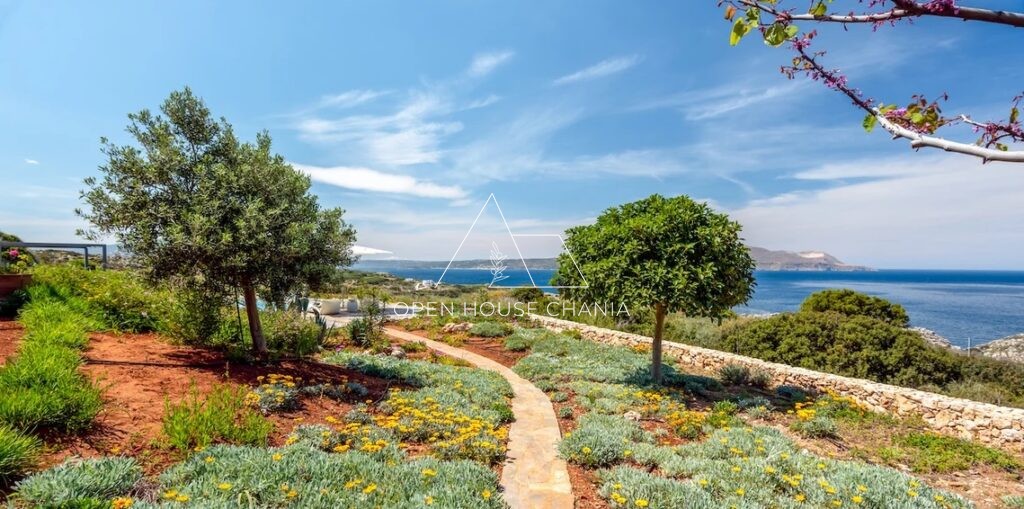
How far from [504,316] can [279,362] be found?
1105cm

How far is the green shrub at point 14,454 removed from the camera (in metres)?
3.28

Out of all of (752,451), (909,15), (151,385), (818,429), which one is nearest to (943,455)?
(818,429)

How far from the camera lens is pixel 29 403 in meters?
3.99

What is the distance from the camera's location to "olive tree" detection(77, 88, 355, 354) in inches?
253

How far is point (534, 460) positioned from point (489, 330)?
1017 centimetres

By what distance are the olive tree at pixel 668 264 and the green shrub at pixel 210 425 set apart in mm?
6179

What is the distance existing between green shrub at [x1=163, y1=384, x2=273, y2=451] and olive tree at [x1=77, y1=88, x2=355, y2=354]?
2248mm

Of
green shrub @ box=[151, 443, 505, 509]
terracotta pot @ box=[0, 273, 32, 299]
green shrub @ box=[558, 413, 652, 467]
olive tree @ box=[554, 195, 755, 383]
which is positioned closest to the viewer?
green shrub @ box=[151, 443, 505, 509]

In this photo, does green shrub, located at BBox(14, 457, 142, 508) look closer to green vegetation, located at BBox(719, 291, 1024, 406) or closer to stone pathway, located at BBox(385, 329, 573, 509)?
stone pathway, located at BBox(385, 329, 573, 509)

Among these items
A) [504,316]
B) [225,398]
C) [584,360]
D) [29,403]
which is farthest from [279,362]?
[504,316]

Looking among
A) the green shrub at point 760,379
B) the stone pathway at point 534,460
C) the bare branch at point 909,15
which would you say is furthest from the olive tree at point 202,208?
the green shrub at point 760,379

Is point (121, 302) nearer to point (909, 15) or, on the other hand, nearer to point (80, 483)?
point (80, 483)

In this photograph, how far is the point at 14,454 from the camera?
11.0ft

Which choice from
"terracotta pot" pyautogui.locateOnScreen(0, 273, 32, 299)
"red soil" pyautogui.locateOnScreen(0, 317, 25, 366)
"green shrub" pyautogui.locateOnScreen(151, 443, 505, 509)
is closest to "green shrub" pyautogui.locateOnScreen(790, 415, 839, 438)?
"green shrub" pyautogui.locateOnScreen(151, 443, 505, 509)
